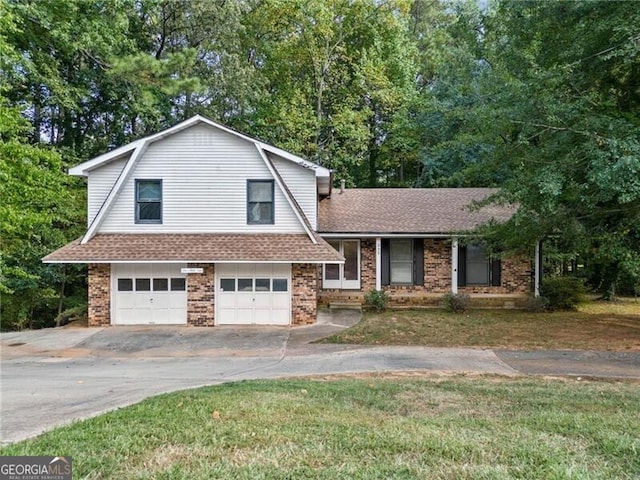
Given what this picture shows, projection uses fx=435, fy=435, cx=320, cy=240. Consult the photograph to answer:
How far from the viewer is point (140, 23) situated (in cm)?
2255

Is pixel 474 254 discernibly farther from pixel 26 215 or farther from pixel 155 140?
pixel 26 215

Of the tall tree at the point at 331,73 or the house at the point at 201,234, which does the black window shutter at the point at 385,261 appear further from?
the tall tree at the point at 331,73

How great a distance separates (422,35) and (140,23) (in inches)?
760

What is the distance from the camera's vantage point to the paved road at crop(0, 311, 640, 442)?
21.6 feet

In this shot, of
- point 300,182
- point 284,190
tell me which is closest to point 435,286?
point 300,182

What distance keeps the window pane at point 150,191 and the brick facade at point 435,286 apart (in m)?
6.58

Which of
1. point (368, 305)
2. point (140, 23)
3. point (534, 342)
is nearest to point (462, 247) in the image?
point (368, 305)

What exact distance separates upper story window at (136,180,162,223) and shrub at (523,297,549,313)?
13.1 metres

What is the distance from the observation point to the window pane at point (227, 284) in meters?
13.8

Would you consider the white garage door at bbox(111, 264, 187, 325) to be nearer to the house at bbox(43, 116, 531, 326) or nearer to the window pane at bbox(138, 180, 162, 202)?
the house at bbox(43, 116, 531, 326)

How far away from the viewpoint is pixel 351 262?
1723cm

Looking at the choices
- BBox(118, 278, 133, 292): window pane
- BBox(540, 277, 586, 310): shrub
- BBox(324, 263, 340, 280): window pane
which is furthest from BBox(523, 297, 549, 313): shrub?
BBox(118, 278, 133, 292): window pane

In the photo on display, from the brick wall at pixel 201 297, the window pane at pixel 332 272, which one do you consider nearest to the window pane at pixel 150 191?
the brick wall at pixel 201 297

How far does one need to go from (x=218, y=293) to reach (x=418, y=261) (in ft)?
25.8
